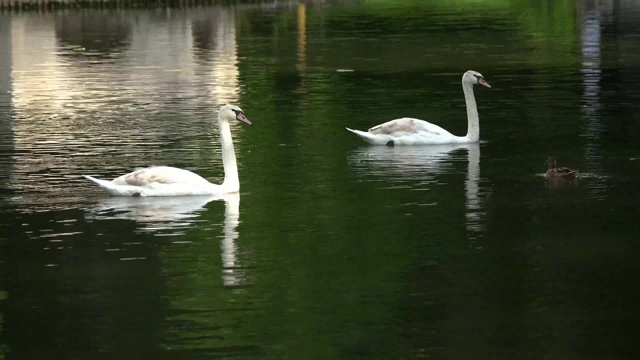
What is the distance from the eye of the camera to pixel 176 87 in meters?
35.9

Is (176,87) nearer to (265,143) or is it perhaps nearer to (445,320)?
(265,143)

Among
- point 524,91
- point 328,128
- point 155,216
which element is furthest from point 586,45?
point 155,216

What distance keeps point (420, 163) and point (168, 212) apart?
5.09m

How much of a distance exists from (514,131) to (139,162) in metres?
6.03

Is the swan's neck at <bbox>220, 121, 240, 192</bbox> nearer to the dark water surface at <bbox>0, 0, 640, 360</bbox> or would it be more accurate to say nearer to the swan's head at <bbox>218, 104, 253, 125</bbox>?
the dark water surface at <bbox>0, 0, 640, 360</bbox>

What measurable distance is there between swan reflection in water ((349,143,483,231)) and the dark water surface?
0.08 meters

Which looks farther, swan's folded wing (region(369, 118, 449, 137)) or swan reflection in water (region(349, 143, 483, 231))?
swan's folded wing (region(369, 118, 449, 137))

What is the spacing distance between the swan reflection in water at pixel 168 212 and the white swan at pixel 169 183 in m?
0.07

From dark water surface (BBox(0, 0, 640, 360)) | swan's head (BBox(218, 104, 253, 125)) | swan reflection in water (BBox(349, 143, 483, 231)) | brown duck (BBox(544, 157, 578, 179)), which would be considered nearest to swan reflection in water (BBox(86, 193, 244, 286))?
dark water surface (BBox(0, 0, 640, 360))

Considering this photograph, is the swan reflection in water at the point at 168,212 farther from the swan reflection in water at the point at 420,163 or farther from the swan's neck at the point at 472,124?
the swan's neck at the point at 472,124

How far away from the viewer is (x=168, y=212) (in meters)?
18.6

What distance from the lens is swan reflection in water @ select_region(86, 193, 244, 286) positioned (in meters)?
17.5

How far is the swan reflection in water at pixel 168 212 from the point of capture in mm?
17531

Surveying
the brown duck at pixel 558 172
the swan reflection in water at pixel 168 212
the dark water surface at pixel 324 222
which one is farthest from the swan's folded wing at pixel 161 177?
the brown duck at pixel 558 172
